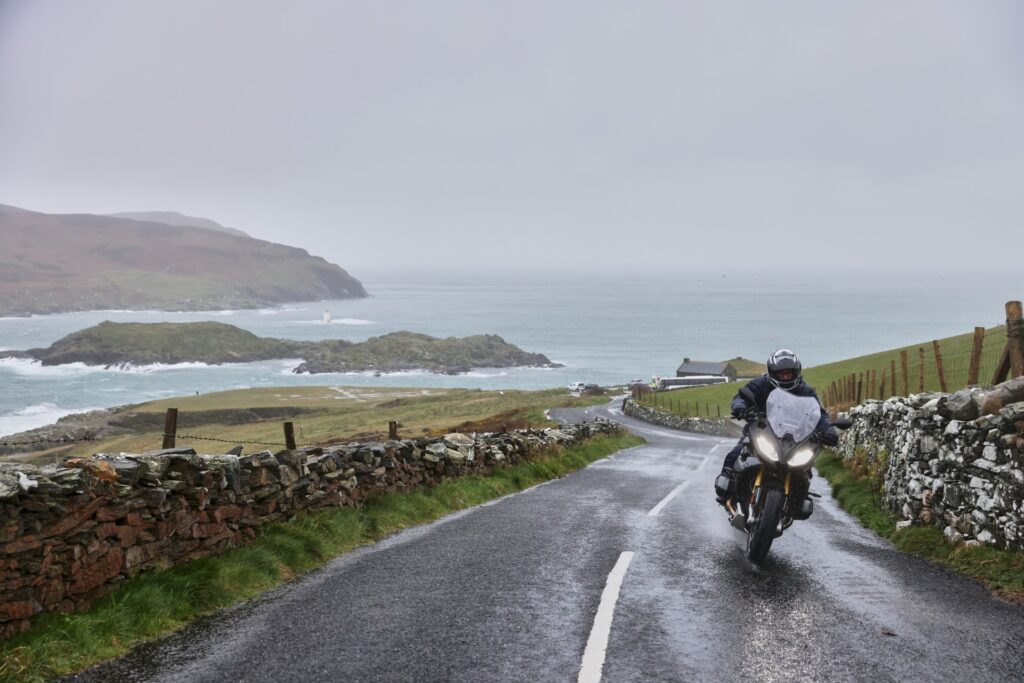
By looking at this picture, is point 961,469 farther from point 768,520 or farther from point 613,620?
point 613,620

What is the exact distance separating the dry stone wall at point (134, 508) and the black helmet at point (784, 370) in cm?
613

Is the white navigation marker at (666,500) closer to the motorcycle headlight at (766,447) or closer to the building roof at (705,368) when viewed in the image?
the motorcycle headlight at (766,447)

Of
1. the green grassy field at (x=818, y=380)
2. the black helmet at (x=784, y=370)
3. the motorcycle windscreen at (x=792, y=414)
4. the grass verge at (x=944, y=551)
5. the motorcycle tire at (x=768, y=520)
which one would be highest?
the black helmet at (x=784, y=370)

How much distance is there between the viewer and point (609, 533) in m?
10.8

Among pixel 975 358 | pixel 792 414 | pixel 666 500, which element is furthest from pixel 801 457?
pixel 975 358

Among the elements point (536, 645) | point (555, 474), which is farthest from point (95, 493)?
point (555, 474)

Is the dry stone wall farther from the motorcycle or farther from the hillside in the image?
the hillside

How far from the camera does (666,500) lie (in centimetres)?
1482

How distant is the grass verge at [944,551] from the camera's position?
8023 mm

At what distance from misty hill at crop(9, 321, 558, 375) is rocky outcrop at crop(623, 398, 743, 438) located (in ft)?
329

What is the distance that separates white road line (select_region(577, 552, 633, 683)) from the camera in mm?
5422

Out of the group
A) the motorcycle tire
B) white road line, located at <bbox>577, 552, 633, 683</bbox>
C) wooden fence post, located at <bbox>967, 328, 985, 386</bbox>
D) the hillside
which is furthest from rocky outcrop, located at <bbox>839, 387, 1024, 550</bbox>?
the hillside

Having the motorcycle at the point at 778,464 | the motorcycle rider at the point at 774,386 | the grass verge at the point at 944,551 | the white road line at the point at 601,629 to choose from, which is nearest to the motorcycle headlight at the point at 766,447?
the motorcycle at the point at 778,464

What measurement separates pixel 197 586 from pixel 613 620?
3.94m
